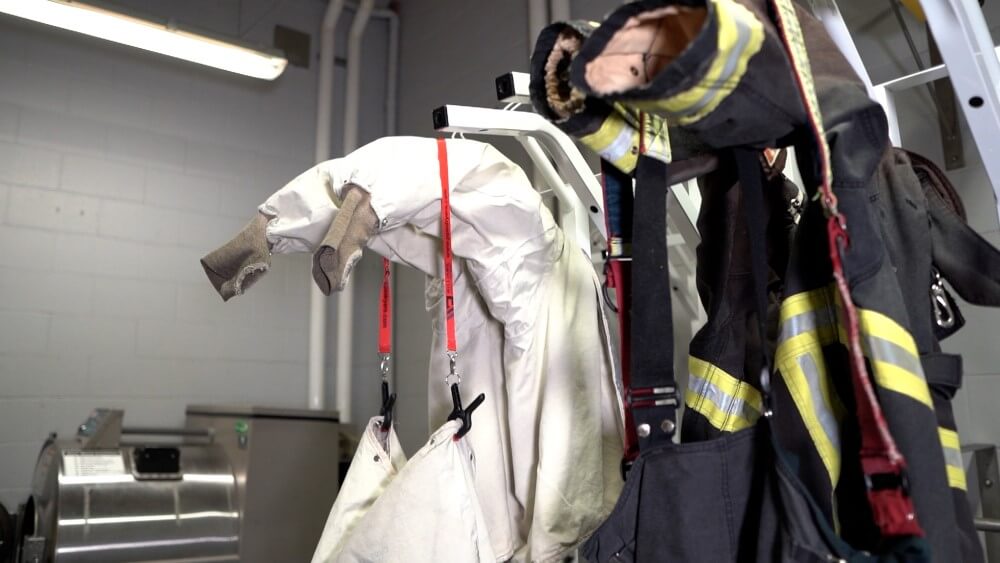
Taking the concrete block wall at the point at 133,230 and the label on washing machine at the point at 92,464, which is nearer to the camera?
the label on washing machine at the point at 92,464

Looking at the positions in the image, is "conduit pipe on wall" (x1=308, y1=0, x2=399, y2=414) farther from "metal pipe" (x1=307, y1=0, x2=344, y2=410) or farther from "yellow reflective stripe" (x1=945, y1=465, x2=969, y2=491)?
"yellow reflective stripe" (x1=945, y1=465, x2=969, y2=491)

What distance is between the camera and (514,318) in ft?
3.81

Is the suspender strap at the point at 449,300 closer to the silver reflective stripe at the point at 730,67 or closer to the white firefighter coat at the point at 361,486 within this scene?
the white firefighter coat at the point at 361,486

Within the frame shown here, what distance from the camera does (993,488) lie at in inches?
62.6

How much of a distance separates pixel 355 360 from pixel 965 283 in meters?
3.26

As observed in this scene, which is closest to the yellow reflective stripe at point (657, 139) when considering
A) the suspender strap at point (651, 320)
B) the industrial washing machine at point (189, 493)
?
the suspender strap at point (651, 320)

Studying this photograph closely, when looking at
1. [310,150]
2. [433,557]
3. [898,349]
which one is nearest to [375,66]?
[310,150]

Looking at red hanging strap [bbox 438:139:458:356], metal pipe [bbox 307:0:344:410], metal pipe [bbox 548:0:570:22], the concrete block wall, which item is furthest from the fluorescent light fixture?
red hanging strap [bbox 438:139:458:356]

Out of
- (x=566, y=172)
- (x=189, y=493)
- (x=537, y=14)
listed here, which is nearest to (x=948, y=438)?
(x=566, y=172)

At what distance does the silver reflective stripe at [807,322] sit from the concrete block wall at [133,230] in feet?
10.2

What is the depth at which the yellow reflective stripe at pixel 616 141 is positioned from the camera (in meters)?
0.78

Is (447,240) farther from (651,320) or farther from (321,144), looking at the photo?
(321,144)

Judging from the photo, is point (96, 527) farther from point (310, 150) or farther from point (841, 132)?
point (841, 132)

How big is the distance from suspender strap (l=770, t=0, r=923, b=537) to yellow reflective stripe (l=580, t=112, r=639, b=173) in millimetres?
173
